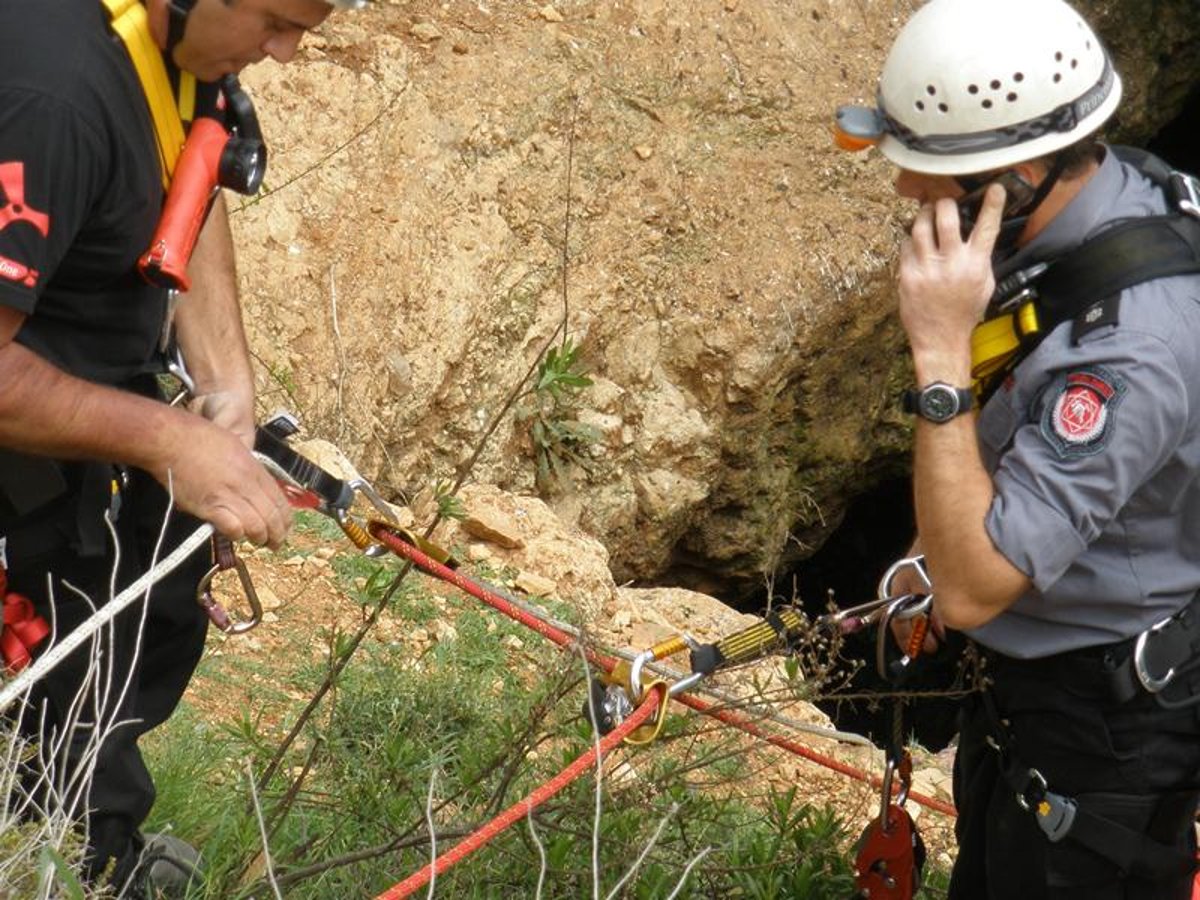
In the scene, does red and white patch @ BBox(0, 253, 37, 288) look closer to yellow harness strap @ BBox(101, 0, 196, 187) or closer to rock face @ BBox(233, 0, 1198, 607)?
yellow harness strap @ BBox(101, 0, 196, 187)

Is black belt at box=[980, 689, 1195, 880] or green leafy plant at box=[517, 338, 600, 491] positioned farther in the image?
green leafy plant at box=[517, 338, 600, 491]

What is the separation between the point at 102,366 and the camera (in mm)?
2828

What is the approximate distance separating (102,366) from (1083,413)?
167 cm

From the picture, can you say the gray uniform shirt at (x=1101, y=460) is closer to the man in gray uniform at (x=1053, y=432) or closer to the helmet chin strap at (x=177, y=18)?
the man in gray uniform at (x=1053, y=432)

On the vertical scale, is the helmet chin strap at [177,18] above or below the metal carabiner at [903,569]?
above

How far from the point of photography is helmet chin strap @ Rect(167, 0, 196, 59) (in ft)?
8.68

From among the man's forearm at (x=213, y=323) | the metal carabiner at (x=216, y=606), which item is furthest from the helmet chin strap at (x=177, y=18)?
the metal carabiner at (x=216, y=606)

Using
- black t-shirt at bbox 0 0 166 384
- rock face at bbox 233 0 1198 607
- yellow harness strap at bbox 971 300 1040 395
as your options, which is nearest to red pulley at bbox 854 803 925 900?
yellow harness strap at bbox 971 300 1040 395

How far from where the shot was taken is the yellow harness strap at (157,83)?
2600 mm

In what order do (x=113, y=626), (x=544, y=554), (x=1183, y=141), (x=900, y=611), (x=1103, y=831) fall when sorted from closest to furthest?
(x=113, y=626) < (x=1103, y=831) < (x=900, y=611) < (x=544, y=554) < (x=1183, y=141)

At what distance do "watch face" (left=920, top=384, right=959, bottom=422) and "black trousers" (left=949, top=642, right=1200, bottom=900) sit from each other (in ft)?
1.90

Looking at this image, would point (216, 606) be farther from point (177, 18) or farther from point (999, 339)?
point (999, 339)

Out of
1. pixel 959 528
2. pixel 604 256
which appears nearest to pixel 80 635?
pixel 959 528

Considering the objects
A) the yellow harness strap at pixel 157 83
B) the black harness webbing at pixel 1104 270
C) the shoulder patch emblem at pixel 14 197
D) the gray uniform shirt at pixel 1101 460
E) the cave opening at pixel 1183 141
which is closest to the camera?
the shoulder patch emblem at pixel 14 197
